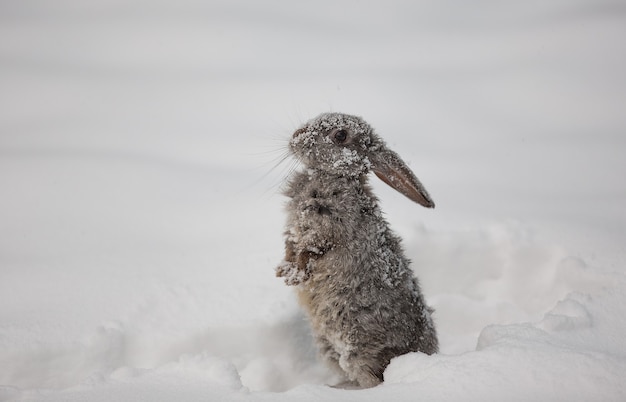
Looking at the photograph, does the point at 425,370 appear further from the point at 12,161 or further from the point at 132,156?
the point at 12,161

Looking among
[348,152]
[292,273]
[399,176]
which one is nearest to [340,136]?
[348,152]

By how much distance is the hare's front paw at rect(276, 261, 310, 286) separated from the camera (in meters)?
2.79

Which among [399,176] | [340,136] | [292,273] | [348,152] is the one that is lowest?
[292,273]

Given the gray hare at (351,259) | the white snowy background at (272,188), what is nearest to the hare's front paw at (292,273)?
the gray hare at (351,259)

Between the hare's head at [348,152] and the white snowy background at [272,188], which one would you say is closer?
the white snowy background at [272,188]

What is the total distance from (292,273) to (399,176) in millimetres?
815

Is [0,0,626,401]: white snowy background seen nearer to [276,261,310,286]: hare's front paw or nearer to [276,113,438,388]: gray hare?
[276,113,438,388]: gray hare

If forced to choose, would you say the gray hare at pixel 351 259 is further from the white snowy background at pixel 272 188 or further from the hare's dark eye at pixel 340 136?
the white snowy background at pixel 272 188

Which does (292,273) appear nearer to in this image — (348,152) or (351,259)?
(351,259)

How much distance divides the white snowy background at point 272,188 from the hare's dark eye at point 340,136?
1183 millimetres

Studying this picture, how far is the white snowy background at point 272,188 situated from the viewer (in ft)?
8.07

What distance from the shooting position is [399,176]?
2.93 metres

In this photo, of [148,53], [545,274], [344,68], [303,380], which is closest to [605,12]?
[344,68]

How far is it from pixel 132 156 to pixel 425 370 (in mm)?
4065
